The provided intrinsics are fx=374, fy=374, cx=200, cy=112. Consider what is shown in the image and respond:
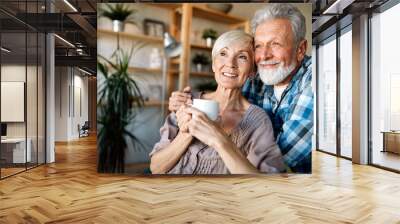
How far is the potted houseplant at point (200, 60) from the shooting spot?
5.05 metres

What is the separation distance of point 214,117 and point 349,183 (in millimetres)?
1996

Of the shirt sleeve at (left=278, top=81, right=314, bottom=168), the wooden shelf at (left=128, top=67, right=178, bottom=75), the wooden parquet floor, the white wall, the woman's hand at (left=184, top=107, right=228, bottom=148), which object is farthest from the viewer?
the white wall

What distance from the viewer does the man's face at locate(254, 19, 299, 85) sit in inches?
198

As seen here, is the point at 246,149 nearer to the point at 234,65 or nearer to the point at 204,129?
the point at 204,129

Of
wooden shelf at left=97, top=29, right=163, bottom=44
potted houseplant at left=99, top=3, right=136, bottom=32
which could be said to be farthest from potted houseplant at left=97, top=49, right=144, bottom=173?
potted houseplant at left=99, top=3, right=136, bottom=32

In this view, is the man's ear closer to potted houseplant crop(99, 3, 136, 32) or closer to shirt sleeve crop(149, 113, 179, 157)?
shirt sleeve crop(149, 113, 179, 157)

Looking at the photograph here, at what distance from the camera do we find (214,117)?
16.1 feet

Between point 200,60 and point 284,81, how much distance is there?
3.87 ft

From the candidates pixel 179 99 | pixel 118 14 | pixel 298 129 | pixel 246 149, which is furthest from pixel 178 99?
pixel 298 129

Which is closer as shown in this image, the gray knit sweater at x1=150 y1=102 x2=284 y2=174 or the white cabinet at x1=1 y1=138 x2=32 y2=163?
the gray knit sweater at x1=150 y1=102 x2=284 y2=174

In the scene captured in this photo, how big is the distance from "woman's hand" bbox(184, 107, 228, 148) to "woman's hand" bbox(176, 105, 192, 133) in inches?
1.5

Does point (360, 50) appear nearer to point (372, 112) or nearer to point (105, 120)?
point (372, 112)

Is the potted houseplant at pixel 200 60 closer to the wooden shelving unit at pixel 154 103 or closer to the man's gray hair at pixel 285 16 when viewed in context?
the wooden shelving unit at pixel 154 103

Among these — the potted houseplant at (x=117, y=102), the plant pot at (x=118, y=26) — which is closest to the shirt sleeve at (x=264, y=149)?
the potted houseplant at (x=117, y=102)
